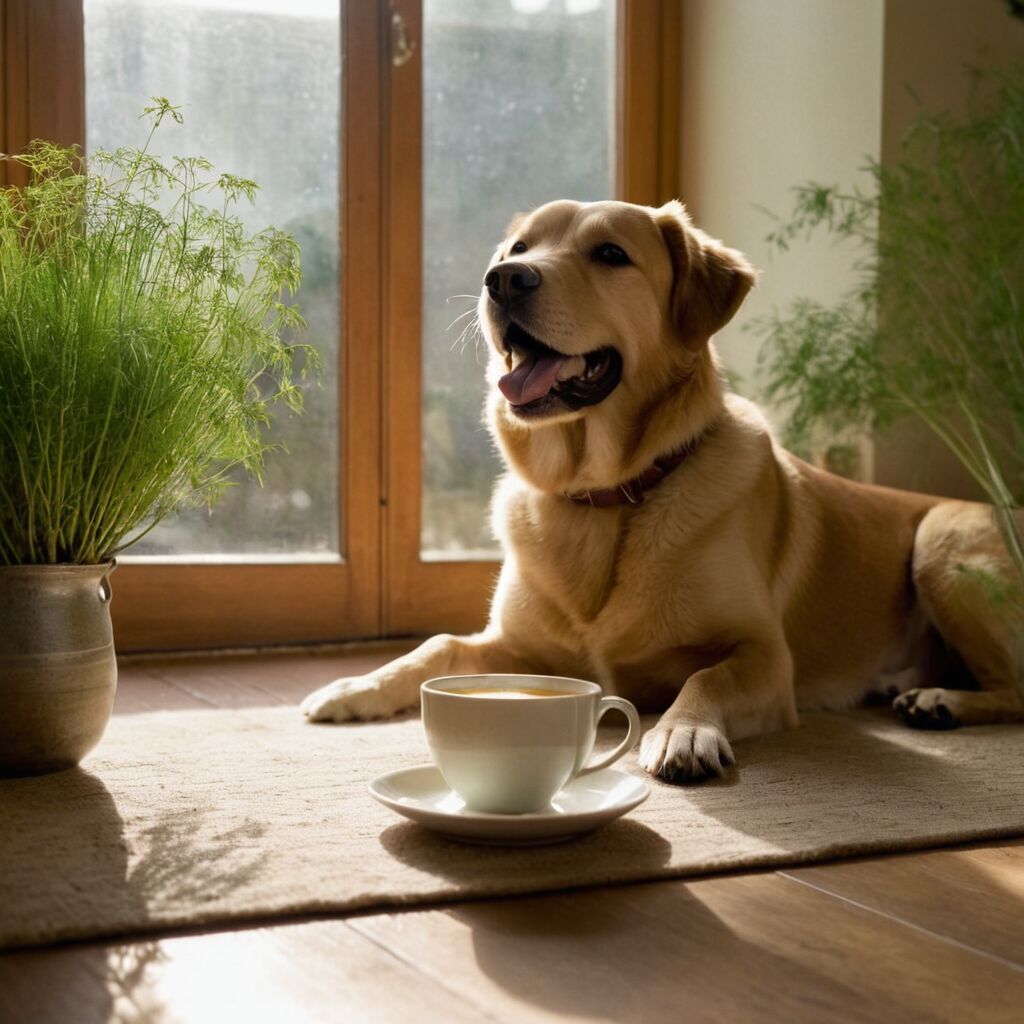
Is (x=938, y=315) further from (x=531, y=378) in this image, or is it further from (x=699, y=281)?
(x=531, y=378)

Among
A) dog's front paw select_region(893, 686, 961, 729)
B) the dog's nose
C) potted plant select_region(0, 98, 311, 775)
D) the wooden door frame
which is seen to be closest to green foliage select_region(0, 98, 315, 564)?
potted plant select_region(0, 98, 311, 775)

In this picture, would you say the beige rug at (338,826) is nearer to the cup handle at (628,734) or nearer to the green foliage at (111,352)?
the cup handle at (628,734)

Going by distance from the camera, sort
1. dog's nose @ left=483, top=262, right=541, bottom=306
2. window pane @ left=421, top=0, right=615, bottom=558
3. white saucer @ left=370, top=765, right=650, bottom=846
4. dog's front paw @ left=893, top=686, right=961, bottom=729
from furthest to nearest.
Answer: window pane @ left=421, top=0, right=615, bottom=558 → dog's front paw @ left=893, top=686, right=961, bottom=729 → dog's nose @ left=483, top=262, right=541, bottom=306 → white saucer @ left=370, top=765, right=650, bottom=846

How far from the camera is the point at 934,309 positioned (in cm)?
264

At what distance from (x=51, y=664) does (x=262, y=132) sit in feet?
6.16

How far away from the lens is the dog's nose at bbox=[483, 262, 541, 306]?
2.09 metres

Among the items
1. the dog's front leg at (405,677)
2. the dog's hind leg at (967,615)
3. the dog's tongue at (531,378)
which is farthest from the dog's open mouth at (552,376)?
the dog's hind leg at (967,615)

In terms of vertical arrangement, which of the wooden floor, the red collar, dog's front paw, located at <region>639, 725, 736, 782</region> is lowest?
dog's front paw, located at <region>639, 725, 736, 782</region>

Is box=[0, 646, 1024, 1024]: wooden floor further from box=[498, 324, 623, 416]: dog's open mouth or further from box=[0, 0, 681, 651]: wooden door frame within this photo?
box=[0, 0, 681, 651]: wooden door frame

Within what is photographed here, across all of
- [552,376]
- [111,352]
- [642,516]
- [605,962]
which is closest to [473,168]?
[552,376]

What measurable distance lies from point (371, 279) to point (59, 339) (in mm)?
1725

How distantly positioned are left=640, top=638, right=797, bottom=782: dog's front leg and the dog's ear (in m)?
0.56

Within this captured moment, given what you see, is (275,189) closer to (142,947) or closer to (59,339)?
(59,339)

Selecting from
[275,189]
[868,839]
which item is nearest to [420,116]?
[275,189]
